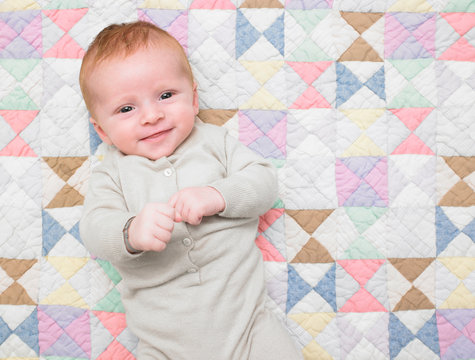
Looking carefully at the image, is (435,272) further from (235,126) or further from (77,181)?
(77,181)

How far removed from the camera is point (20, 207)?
115 cm

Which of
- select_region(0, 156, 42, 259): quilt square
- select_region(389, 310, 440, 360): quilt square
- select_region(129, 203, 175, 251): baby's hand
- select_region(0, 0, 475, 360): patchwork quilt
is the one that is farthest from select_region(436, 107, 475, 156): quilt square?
select_region(0, 156, 42, 259): quilt square

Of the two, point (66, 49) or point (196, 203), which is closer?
point (196, 203)

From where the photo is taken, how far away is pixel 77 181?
1.15 meters

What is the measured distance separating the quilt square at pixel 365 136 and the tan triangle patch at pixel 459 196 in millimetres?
210

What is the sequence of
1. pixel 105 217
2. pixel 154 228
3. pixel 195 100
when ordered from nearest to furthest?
pixel 154 228 < pixel 105 217 < pixel 195 100

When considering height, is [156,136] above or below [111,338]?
above

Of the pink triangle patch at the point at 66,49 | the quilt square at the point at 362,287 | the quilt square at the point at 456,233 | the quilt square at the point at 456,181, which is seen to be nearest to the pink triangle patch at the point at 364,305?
the quilt square at the point at 362,287

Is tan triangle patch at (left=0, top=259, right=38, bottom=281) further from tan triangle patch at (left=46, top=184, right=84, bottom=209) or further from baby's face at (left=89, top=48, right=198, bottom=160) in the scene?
baby's face at (left=89, top=48, right=198, bottom=160)

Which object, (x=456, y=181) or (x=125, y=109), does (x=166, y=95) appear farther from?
(x=456, y=181)

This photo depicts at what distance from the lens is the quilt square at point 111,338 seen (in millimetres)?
1131

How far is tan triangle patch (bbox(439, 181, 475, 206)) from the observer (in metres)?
1.14

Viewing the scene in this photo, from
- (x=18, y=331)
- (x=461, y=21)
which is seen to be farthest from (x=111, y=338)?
(x=461, y=21)

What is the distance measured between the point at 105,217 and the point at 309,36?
29.1 inches
